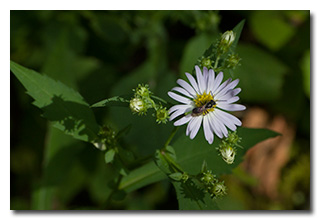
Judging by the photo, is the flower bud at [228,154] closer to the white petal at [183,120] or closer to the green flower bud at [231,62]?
the white petal at [183,120]

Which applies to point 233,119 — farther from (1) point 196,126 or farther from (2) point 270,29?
(2) point 270,29

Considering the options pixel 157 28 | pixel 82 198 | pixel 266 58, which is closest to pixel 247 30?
pixel 266 58

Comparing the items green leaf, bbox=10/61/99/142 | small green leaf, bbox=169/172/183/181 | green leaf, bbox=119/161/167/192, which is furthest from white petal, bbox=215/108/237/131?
green leaf, bbox=10/61/99/142

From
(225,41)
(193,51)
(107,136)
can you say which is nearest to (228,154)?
(225,41)

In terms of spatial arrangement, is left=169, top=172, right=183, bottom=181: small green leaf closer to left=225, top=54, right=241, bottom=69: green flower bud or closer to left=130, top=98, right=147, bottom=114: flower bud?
left=130, top=98, right=147, bottom=114: flower bud

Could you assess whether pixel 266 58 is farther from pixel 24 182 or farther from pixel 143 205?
pixel 24 182

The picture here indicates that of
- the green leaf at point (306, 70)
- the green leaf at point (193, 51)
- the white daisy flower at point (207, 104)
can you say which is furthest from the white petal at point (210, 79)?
the green leaf at point (306, 70)
